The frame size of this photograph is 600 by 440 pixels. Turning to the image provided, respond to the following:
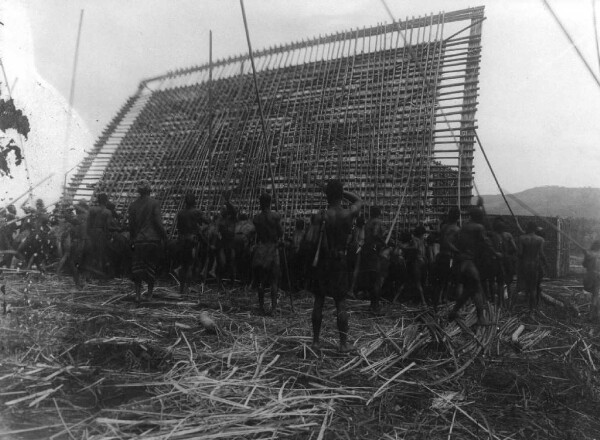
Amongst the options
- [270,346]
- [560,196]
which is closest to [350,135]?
[270,346]

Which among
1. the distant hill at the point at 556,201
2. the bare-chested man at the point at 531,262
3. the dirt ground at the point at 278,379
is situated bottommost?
the dirt ground at the point at 278,379

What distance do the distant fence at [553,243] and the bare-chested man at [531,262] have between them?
2556 mm

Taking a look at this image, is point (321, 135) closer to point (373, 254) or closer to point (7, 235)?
point (373, 254)

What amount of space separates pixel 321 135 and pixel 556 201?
51908 millimetres

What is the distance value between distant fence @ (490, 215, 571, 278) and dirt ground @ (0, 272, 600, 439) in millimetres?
5046

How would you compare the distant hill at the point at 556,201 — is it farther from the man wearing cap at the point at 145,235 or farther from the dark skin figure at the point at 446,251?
the man wearing cap at the point at 145,235

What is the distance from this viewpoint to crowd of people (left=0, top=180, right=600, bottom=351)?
Answer: 4.96m

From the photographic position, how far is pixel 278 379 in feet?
12.9

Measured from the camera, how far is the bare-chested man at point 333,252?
4.86 meters

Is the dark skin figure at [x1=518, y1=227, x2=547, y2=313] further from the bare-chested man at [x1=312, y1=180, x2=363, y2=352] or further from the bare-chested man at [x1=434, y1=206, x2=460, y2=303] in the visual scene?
the bare-chested man at [x1=312, y1=180, x2=363, y2=352]

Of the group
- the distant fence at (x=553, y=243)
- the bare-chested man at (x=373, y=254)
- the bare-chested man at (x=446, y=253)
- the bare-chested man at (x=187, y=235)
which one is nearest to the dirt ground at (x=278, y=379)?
the bare-chested man at (x=446, y=253)

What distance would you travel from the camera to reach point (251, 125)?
12.5m

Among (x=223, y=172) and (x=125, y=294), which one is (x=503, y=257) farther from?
(x=223, y=172)

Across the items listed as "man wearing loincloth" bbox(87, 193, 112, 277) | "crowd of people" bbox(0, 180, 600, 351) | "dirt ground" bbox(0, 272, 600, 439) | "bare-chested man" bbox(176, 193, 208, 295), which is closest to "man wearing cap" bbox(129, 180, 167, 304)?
"crowd of people" bbox(0, 180, 600, 351)
